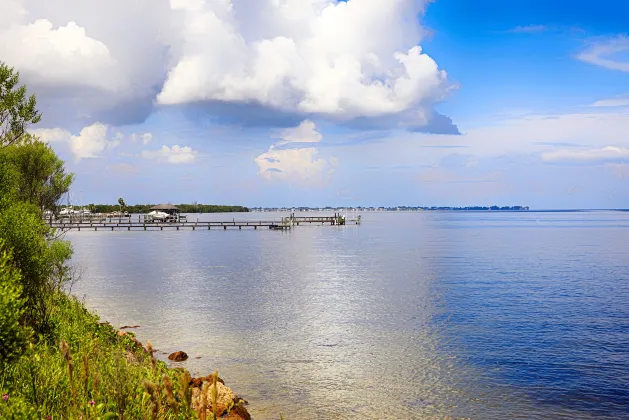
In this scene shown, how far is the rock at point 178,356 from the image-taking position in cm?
2255

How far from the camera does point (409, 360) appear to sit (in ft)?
76.3

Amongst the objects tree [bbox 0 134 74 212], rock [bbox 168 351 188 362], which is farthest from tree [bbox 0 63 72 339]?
rock [bbox 168 351 188 362]

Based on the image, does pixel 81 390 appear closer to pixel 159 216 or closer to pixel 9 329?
pixel 9 329

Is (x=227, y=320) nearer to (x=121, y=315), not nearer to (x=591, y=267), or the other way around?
(x=121, y=315)

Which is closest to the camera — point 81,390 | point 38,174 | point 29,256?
point 81,390

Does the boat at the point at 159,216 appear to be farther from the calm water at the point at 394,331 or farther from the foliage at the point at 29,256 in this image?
the foliage at the point at 29,256

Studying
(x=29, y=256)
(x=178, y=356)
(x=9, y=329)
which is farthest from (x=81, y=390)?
Result: (x=178, y=356)

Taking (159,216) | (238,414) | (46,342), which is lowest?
(238,414)

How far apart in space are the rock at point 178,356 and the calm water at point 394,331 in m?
0.41

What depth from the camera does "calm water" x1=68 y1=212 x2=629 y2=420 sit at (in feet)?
60.6

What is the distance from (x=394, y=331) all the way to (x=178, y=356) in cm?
1235

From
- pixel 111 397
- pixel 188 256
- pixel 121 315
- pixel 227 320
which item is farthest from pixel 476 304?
pixel 188 256

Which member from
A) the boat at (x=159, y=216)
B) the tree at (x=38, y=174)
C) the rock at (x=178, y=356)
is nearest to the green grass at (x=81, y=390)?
the rock at (x=178, y=356)

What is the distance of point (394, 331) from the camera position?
2888 centimetres
